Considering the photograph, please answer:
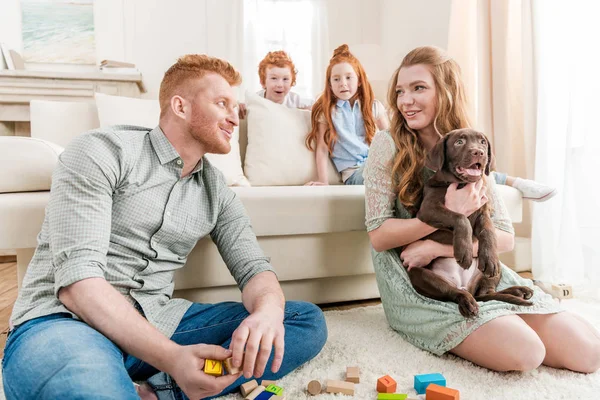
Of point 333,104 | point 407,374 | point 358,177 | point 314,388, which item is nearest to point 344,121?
point 333,104

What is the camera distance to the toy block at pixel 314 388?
110 centimetres

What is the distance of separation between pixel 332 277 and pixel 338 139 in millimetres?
840

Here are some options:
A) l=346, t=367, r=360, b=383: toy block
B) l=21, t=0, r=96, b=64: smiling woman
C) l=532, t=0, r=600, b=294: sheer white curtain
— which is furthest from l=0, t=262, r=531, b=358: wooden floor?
l=21, t=0, r=96, b=64: smiling woman

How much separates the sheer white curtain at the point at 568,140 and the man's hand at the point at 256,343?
1.76m

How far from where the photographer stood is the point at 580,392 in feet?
3.59

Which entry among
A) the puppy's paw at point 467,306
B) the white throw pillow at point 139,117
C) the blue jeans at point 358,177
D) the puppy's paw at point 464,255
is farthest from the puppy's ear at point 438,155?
the white throw pillow at point 139,117

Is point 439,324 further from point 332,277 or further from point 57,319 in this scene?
point 57,319

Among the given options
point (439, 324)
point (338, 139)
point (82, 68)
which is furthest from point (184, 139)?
point (82, 68)

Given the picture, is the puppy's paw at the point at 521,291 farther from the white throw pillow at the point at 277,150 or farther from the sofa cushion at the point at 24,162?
the sofa cushion at the point at 24,162

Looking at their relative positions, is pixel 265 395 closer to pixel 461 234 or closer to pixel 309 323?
pixel 309 323

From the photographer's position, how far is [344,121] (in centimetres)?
244

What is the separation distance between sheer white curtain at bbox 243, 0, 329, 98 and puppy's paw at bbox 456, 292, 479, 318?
3623 millimetres

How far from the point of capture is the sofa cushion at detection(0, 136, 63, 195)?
1400 millimetres

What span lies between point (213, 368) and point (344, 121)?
1808mm
